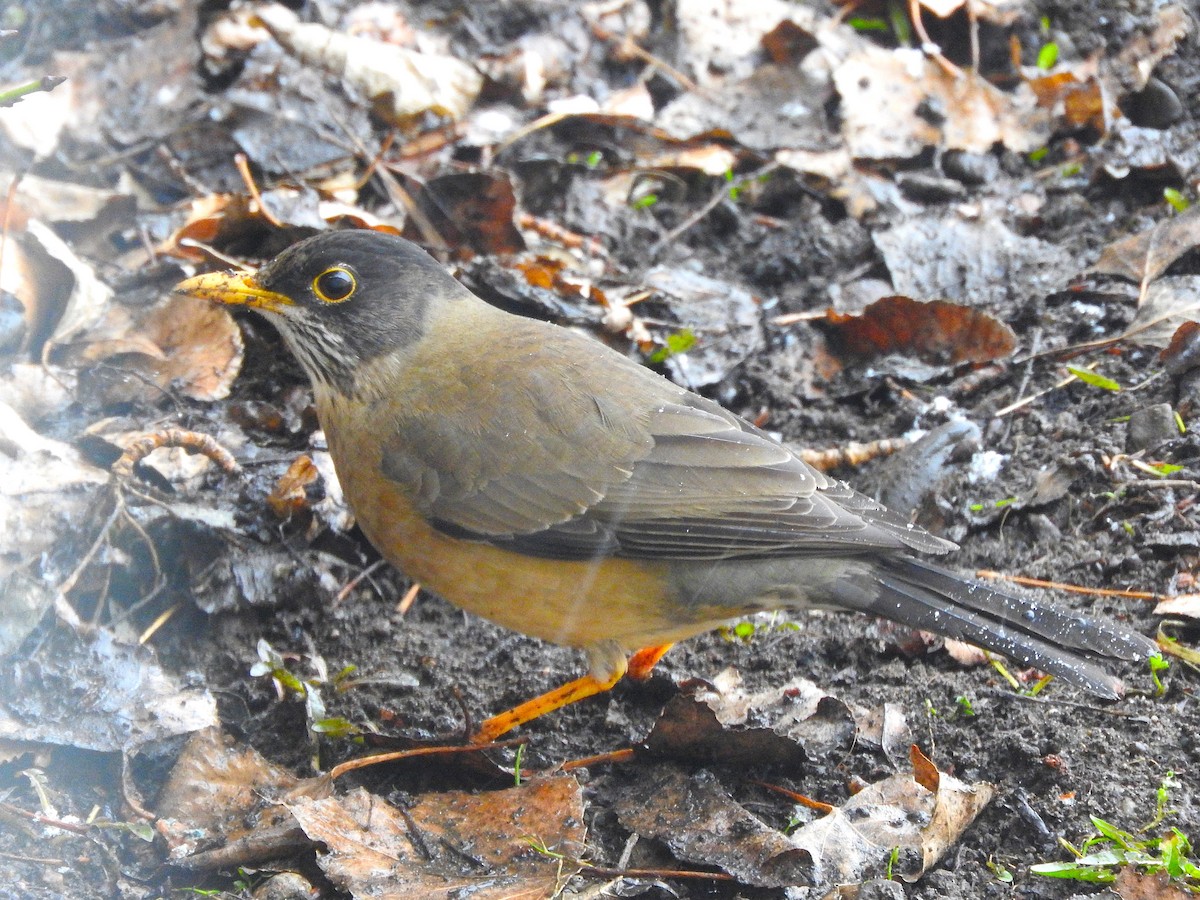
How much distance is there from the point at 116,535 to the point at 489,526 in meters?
1.50

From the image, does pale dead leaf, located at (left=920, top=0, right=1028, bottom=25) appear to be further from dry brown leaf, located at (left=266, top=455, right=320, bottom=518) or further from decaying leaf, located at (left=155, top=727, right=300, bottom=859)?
decaying leaf, located at (left=155, top=727, right=300, bottom=859)

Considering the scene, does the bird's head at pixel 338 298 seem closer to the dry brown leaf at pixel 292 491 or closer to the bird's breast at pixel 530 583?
the dry brown leaf at pixel 292 491

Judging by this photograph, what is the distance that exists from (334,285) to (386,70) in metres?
3.20

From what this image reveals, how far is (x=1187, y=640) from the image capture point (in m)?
4.36

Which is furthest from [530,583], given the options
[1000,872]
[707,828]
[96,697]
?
[1000,872]

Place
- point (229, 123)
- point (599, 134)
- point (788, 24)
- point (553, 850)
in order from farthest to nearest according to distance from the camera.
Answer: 1. point (788, 24)
2. point (599, 134)
3. point (229, 123)
4. point (553, 850)

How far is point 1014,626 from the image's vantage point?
160 inches

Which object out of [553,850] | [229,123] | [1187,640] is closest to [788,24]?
[229,123]

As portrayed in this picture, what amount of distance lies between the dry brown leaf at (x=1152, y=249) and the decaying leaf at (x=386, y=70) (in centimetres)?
389

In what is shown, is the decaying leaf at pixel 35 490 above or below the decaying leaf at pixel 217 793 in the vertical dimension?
above

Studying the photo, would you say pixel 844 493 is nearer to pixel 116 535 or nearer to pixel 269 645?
pixel 269 645

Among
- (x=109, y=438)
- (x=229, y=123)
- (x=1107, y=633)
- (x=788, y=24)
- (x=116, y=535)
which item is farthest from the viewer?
(x=788, y=24)

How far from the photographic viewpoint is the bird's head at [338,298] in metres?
4.75

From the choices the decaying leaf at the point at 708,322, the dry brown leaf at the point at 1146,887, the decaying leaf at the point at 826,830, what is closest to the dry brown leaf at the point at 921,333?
the decaying leaf at the point at 708,322
